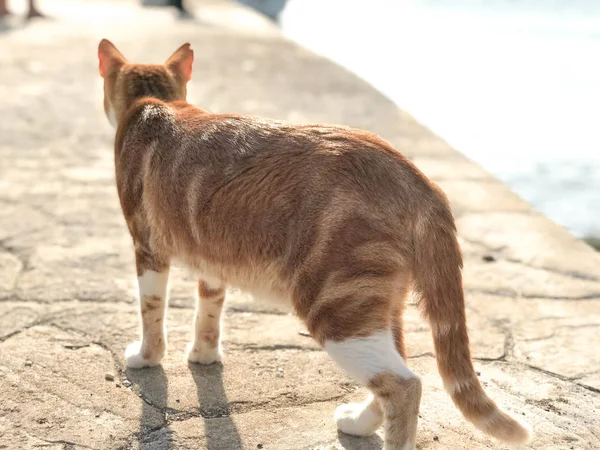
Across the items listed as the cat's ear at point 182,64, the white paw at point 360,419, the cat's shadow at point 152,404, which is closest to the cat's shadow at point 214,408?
Answer: the cat's shadow at point 152,404

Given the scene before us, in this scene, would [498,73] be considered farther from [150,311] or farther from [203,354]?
[150,311]

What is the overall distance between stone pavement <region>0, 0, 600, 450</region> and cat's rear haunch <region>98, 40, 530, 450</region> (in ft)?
1.26

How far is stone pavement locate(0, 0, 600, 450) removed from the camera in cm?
306

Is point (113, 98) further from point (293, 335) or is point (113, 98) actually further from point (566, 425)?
point (566, 425)

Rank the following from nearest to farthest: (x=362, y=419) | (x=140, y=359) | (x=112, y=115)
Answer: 1. (x=362, y=419)
2. (x=140, y=359)
3. (x=112, y=115)

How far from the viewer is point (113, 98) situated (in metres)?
3.58

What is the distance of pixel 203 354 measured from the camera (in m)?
3.48

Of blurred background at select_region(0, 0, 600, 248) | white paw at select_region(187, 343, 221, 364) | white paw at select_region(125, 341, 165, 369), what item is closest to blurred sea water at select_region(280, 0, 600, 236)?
blurred background at select_region(0, 0, 600, 248)

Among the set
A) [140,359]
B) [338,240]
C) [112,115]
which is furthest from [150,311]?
[338,240]

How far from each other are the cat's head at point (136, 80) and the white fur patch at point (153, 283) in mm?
718

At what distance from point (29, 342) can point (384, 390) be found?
1.71m

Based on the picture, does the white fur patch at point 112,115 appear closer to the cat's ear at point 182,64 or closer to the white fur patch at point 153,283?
the cat's ear at point 182,64

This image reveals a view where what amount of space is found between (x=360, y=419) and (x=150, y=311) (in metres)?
0.93

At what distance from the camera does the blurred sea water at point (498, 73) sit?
7438mm
